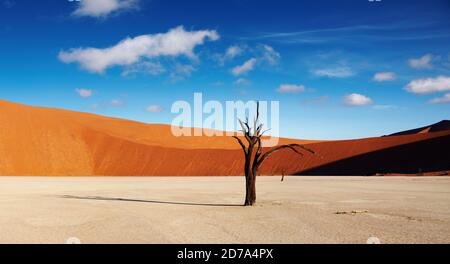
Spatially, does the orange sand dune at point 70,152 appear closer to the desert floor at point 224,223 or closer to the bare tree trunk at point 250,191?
the desert floor at point 224,223

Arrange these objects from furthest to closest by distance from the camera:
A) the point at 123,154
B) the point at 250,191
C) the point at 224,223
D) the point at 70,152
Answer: the point at 123,154, the point at 70,152, the point at 250,191, the point at 224,223

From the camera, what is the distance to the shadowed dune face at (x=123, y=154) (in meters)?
67.0

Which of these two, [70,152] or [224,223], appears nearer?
[224,223]

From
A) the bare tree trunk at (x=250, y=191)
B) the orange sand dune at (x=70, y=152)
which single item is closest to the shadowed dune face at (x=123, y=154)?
the orange sand dune at (x=70, y=152)

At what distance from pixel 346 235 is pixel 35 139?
A: 7121cm

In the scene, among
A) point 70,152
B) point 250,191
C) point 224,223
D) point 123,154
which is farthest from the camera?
point 123,154

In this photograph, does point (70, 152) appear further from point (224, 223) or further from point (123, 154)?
point (224, 223)

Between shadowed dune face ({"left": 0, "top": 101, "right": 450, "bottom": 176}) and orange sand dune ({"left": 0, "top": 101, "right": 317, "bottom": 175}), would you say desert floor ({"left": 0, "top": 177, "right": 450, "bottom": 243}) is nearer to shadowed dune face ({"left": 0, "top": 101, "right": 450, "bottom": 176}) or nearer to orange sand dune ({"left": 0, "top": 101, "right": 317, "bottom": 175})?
shadowed dune face ({"left": 0, "top": 101, "right": 450, "bottom": 176})

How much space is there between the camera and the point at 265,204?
18.9 m

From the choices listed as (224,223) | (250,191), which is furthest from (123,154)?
(224,223)

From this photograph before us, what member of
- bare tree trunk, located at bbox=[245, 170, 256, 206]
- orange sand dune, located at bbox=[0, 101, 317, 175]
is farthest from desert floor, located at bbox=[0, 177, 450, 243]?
orange sand dune, located at bbox=[0, 101, 317, 175]

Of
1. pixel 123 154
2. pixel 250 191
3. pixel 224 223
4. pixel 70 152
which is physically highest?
pixel 70 152

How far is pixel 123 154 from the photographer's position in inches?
3115
